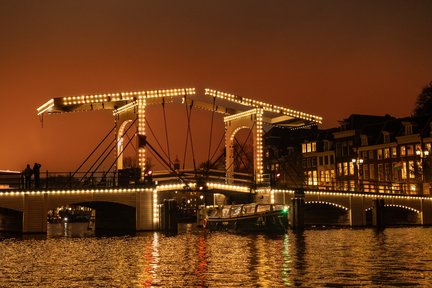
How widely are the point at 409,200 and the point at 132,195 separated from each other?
27938mm

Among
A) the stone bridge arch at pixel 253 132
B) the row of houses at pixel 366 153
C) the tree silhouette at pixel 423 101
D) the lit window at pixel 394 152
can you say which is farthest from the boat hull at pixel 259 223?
the tree silhouette at pixel 423 101

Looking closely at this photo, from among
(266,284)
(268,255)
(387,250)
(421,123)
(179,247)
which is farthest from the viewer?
(421,123)

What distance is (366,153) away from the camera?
8756cm

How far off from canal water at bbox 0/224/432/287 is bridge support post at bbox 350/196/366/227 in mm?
26424

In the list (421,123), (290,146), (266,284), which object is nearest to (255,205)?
(266,284)

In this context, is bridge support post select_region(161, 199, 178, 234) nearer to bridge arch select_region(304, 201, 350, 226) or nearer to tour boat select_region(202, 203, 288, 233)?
tour boat select_region(202, 203, 288, 233)

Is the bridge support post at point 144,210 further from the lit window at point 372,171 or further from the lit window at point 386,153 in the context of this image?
the lit window at point 372,171

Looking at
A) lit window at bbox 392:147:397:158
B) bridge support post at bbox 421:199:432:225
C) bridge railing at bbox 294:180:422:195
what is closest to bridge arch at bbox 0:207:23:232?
bridge railing at bbox 294:180:422:195

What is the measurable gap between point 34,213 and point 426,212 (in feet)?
116

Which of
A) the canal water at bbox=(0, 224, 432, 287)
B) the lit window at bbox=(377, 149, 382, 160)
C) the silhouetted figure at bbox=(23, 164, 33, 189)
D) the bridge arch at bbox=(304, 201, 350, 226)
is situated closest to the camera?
the canal water at bbox=(0, 224, 432, 287)

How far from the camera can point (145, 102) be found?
4688cm

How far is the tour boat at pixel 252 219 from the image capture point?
44094 millimetres

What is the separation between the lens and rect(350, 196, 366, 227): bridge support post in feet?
189

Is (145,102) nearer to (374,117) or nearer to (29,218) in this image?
(29,218)
